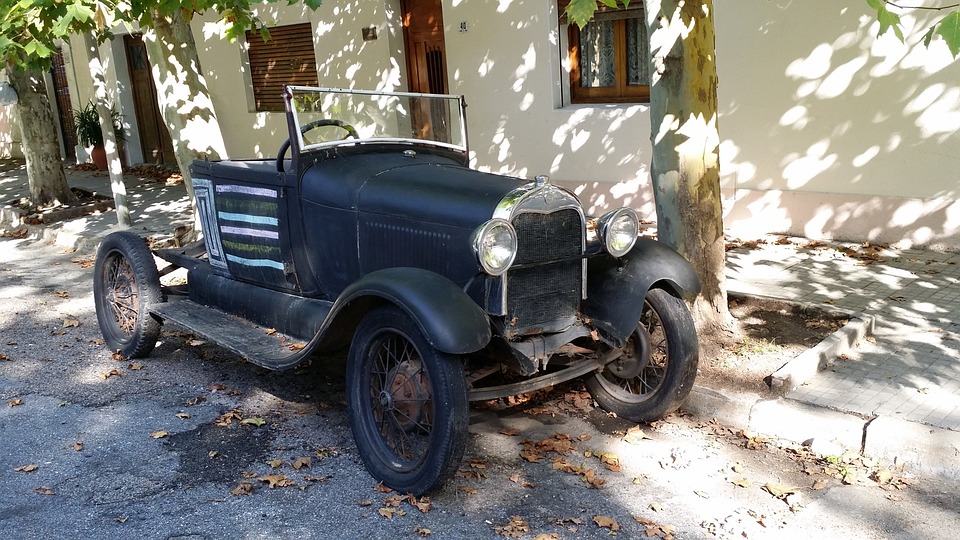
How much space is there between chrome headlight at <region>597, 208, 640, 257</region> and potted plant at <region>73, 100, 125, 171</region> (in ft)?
45.7

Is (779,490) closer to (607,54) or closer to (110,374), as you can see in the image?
(110,374)

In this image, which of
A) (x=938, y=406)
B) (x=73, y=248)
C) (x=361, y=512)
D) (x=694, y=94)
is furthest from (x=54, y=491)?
(x=73, y=248)

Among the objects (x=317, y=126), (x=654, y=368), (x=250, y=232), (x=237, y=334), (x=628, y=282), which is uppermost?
(x=317, y=126)

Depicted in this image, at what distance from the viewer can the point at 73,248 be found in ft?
31.4

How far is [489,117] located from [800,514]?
23.7 ft

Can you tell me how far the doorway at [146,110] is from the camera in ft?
52.1

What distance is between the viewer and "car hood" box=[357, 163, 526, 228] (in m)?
4.11

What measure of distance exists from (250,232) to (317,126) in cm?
79

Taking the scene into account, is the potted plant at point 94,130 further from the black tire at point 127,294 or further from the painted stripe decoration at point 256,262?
the painted stripe decoration at point 256,262

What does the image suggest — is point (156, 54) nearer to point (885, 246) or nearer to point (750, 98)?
point (750, 98)

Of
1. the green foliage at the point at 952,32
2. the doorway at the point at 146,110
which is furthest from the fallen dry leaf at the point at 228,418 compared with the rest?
the doorway at the point at 146,110

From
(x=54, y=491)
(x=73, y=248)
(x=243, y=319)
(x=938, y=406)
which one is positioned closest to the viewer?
(x=54, y=491)

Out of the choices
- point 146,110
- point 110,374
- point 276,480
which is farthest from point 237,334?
point 146,110

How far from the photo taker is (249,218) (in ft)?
17.3
